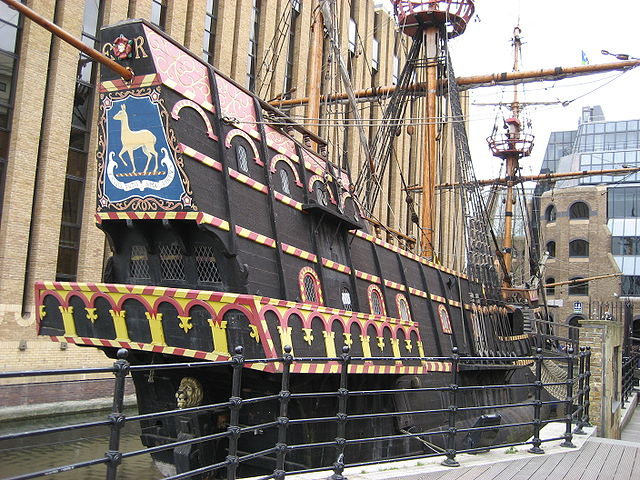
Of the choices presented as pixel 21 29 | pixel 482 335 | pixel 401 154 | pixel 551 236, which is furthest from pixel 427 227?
pixel 551 236

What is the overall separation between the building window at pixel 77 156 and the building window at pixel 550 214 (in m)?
36.7

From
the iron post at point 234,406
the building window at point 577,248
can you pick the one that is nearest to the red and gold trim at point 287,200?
the iron post at point 234,406

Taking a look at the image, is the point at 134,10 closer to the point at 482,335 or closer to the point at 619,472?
the point at 482,335

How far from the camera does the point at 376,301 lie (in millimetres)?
9031

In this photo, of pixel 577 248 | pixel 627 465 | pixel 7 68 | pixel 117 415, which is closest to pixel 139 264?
pixel 117 415

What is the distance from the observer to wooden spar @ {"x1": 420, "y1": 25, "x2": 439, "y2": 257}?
48.1ft

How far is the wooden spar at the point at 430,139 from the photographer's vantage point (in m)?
14.7

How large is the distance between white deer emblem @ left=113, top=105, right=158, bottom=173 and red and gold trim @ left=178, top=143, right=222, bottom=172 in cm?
36

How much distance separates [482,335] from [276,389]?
6.50 m

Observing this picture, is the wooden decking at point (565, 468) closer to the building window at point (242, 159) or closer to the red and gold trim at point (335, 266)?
the red and gold trim at point (335, 266)

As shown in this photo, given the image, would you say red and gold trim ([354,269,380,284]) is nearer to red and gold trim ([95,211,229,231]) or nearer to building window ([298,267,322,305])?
building window ([298,267,322,305])

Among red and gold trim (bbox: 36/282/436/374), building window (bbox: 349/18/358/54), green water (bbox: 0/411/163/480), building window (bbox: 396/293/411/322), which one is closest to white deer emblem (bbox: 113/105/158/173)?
red and gold trim (bbox: 36/282/436/374)

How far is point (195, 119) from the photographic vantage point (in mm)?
6578

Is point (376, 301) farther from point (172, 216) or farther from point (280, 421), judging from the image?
point (280, 421)
